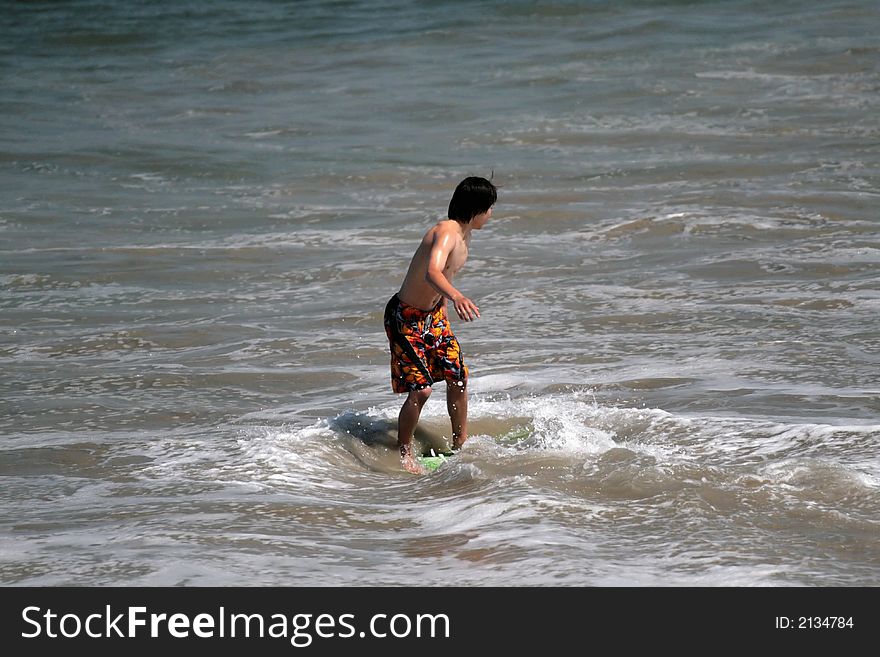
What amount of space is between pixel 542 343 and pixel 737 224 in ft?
11.5

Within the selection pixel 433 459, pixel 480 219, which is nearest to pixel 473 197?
pixel 480 219

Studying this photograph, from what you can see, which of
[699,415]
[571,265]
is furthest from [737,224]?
[699,415]

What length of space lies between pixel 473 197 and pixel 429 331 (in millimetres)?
666

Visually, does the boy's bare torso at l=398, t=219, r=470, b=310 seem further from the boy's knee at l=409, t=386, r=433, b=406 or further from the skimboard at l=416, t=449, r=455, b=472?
the skimboard at l=416, t=449, r=455, b=472

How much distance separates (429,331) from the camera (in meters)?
6.04

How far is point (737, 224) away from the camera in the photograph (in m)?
10.7

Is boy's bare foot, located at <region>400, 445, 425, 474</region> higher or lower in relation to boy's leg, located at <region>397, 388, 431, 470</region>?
lower

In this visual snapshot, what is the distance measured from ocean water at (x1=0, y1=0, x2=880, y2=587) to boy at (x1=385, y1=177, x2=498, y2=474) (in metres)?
0.31

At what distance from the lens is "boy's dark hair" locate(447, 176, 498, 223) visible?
5.86 meters

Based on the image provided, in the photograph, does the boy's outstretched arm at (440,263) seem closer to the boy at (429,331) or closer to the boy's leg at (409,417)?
the boy at (429,331)
